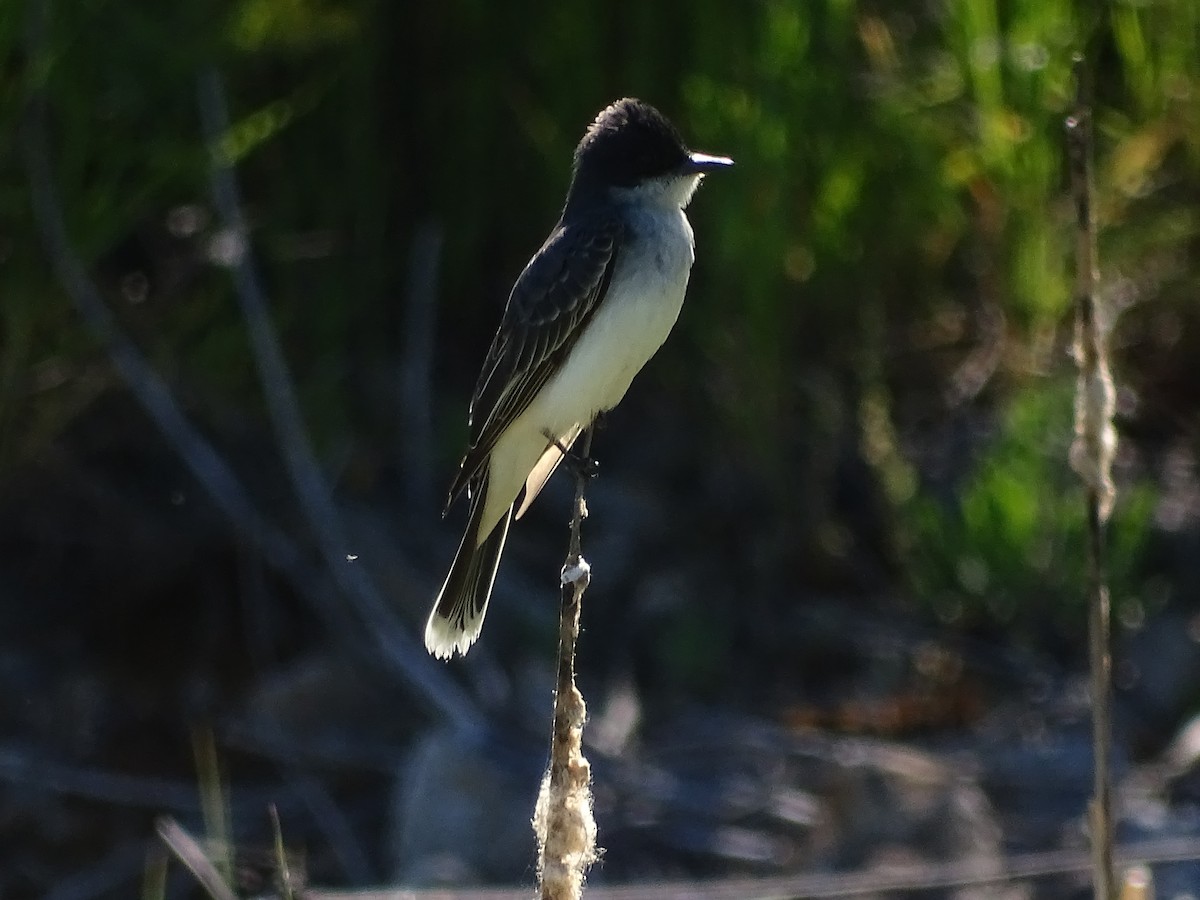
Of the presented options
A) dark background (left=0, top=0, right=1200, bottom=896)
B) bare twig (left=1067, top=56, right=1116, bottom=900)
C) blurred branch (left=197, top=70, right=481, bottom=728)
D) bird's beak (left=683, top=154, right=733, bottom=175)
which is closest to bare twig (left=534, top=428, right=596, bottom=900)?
bare twig (left=1067, top=56, right=1116, bottom=900)

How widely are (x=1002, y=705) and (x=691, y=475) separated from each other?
1366 mm

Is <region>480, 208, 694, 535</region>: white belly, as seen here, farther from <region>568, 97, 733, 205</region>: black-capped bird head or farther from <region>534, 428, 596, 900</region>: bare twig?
<region>534, 428, 596, 900</region>: bare twig

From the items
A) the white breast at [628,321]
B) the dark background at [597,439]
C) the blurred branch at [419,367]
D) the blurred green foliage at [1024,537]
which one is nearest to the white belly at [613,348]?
the white breast at [628,321]

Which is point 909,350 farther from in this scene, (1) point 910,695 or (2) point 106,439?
(2) point 106,439

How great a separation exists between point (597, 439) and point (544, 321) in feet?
8.47

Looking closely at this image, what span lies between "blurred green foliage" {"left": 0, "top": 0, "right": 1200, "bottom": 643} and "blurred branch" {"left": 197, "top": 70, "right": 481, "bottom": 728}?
0.09 m

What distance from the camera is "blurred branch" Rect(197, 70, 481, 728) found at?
4945 millimetres

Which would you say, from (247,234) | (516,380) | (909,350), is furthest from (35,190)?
(909,350)

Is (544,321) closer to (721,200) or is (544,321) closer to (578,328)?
(578,328)

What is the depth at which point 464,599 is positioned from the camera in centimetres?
323

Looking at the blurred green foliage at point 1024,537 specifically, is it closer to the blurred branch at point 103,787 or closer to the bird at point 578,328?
the bird at point 578,328

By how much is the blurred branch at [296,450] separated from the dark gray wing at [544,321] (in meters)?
1.61

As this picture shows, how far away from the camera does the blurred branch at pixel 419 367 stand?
18.7ft

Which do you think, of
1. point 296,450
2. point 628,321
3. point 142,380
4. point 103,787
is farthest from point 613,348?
point 103,787
